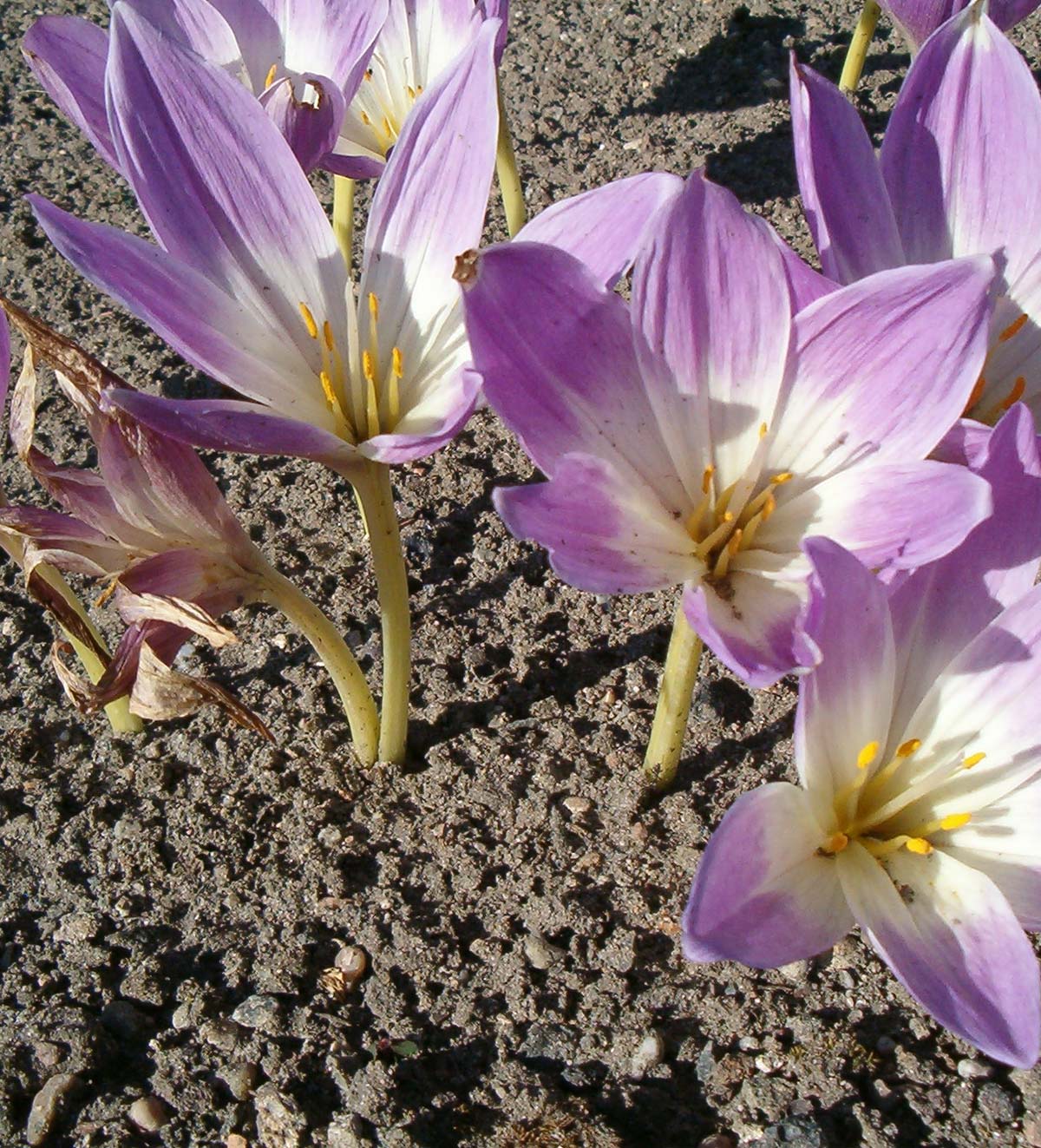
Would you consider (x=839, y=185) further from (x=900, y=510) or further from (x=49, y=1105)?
(x=49, y=1105)

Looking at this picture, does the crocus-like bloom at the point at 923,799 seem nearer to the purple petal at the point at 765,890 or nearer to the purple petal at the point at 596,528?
the purple petal at the point at 765,890

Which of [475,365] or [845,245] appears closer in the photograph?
[475,365]

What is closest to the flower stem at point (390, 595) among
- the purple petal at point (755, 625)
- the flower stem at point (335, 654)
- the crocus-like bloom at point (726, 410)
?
the flower stem at point (335, 654)

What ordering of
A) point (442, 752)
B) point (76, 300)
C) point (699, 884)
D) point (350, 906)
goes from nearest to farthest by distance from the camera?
point (699, 884) < point (350, 906) < point (442, 752) < point (76, 300)

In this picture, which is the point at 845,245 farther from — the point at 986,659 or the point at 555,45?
the point at 555,45

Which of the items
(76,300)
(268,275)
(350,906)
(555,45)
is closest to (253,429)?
(268,275)

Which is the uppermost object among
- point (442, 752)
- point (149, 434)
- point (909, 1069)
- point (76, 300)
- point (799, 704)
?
point (149, 434)

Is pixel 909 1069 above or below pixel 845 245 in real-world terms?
below
